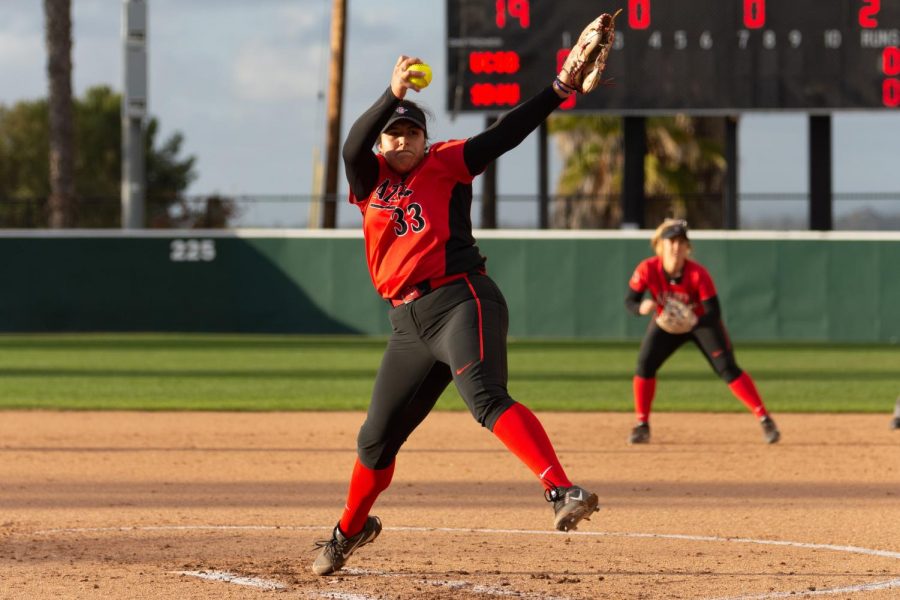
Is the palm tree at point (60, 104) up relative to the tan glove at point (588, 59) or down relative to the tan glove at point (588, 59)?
up

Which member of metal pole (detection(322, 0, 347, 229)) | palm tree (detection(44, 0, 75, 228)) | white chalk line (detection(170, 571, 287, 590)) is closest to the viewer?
white chalk line (detection(170, 571, 287, 590))

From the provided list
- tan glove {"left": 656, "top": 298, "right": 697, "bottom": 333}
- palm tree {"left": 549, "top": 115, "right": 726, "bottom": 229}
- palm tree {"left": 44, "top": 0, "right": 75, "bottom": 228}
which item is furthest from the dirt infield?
palm tree {"left": 549, "top": 115, "right": 726, "bottom": 229}

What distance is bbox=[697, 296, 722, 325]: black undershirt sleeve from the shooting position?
10023 millimetres

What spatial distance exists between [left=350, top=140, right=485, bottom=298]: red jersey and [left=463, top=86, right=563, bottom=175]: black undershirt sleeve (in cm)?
6

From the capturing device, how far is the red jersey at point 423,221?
518cm

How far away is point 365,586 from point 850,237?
19.1 m

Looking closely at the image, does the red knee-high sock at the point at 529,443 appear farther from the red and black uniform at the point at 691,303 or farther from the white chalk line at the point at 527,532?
the red and black uniform at the point at 691,303

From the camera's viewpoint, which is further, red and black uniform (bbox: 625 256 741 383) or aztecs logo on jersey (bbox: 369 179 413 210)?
red and black uniform (bbox: 625 256 741 383)

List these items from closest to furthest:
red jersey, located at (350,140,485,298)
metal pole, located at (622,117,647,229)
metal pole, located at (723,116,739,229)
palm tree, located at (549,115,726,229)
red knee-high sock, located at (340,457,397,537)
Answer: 1. red jersey, located at (350,140,485,298)
2. red knee-high sock, located at (340,457,397,537)
3. metal pole, located at (622,117,647,229)
4. metal pole, located at (723,116,739,229)
5. palm tree, located at (549,115,726,229)

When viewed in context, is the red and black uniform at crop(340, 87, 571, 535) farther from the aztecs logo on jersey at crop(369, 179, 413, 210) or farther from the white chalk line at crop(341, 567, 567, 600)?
the white chalk line at crop(341, 567, 567, 600)

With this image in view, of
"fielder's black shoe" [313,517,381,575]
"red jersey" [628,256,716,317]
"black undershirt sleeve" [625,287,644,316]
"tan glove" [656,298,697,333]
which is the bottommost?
"fielder's black shoe" [313,517,381,575]

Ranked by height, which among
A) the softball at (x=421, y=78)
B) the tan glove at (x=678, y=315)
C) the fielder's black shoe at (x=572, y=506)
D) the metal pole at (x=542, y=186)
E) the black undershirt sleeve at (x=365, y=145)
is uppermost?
the metal pole at (x=542, y=186)

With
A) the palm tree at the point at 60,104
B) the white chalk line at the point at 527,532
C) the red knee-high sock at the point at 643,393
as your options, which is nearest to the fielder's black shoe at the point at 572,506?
the white chalk line at the point at 527,532

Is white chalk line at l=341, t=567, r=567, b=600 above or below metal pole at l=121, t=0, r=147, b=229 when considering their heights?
below
